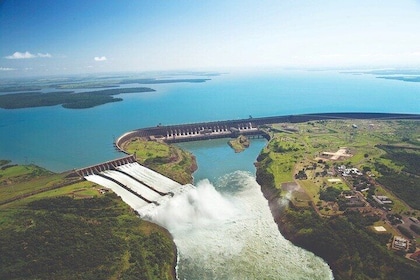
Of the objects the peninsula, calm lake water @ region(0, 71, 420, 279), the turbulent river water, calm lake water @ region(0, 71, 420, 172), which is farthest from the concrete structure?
the turbulent river water

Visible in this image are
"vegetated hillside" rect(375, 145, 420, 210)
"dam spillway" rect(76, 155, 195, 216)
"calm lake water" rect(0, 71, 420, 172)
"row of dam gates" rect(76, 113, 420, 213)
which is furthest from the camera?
"calm lake water" rect(0, 71, 420, 172)

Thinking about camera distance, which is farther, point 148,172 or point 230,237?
point 148,172

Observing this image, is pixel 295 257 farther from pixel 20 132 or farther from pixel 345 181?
pixel 20 132

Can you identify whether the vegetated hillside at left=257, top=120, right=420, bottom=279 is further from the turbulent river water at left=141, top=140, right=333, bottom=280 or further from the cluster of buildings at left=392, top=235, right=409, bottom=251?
the turbulent river water at left=141, top=140, right=333, bottom=280

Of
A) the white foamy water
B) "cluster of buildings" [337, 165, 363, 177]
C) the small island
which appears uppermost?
"cluster of buildings" [337, 165, 363, 177]

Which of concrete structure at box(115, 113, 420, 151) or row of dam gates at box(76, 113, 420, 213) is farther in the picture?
concrete structure at box(115, 113, 420, 151)

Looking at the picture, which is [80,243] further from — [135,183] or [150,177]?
[150,177]

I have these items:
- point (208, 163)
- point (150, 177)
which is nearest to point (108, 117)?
point (208, 163)
